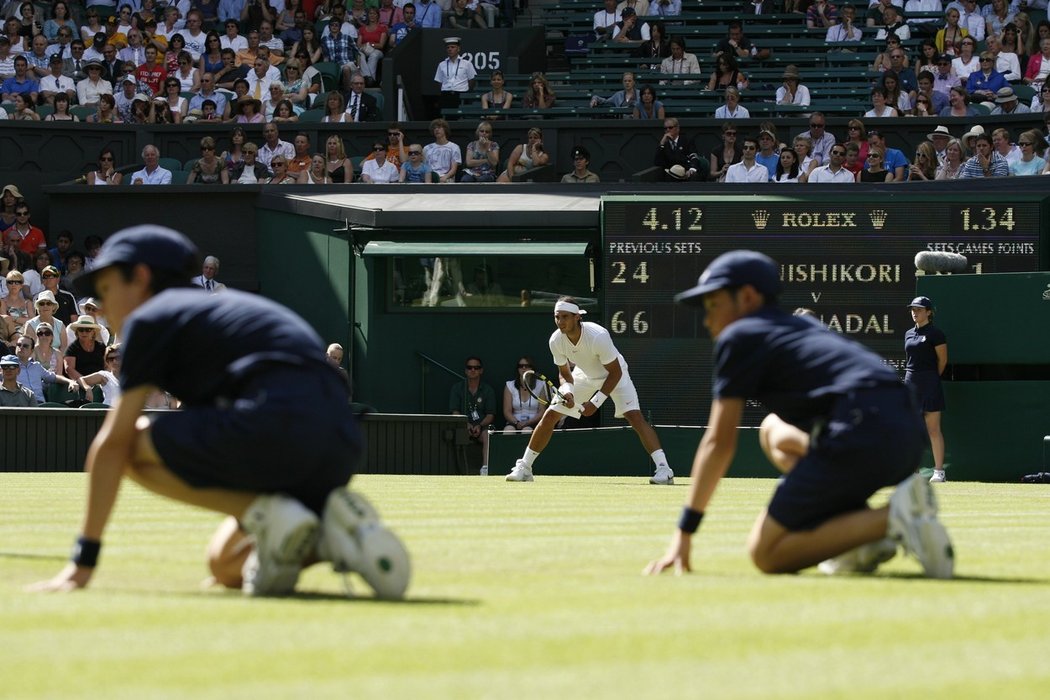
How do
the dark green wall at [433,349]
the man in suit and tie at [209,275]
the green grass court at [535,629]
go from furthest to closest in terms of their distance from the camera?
1. the man in suit and tie at [209,275]
2. the dark green wall at [433,349]
3. the green grass court at [535,629]

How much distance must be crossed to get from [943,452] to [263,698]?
48.7ft

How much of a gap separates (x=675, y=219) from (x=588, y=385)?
13.0ft

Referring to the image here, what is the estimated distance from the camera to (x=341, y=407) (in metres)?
5.82

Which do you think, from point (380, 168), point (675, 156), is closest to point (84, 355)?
point (380, 168)

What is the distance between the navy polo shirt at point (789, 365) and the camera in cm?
638

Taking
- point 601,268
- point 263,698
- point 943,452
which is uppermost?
point 263,698

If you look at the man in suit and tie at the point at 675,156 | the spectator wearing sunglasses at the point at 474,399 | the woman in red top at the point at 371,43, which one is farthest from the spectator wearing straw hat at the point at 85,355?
the woman in red top at the point at 371,43

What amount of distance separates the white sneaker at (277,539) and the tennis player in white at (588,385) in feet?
33.1

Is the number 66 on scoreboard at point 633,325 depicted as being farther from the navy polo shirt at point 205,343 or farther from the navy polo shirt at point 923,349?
the navy polo shirt at point 205,343

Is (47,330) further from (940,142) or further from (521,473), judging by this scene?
(940,142)

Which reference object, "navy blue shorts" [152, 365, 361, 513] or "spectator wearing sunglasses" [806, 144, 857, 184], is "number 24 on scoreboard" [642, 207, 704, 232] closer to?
"spectator wearing sunglasses" [806, 144, 857, 184]

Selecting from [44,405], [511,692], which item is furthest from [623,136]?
[511,692]

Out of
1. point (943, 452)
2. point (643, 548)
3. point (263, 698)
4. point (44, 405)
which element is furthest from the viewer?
point (44, 405)

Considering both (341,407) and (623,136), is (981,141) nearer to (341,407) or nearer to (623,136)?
(623,136)
